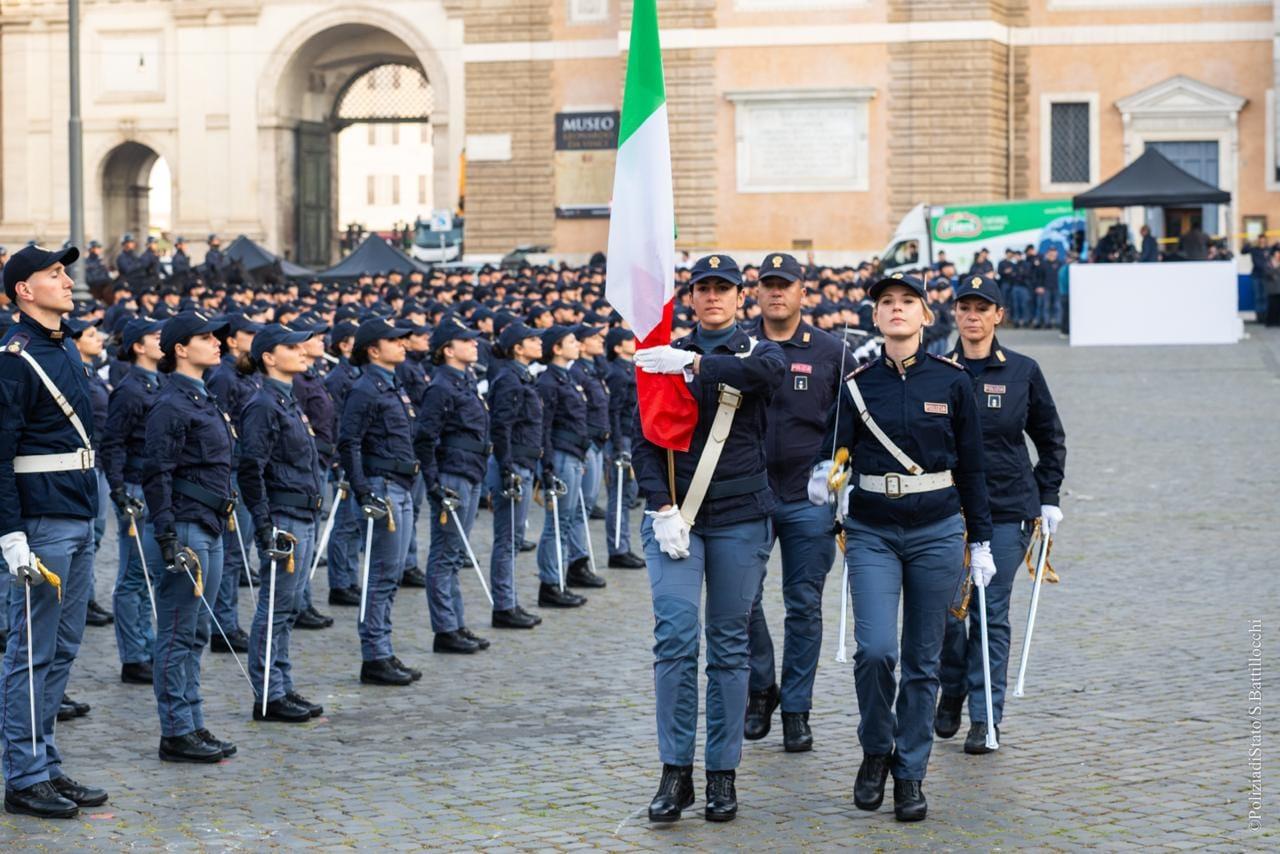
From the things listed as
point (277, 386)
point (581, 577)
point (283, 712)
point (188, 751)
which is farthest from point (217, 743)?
point (581, 577)

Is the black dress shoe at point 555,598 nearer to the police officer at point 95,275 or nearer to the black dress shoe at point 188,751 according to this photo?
the black dress shoe at point 188,751

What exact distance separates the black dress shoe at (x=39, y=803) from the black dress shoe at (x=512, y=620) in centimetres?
447

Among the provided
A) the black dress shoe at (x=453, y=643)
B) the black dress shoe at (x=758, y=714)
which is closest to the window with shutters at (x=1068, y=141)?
the black dress shoe at (x=453, y=643)

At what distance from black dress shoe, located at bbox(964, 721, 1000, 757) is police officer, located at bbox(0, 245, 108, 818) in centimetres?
355

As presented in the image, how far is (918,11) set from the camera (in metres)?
45.5

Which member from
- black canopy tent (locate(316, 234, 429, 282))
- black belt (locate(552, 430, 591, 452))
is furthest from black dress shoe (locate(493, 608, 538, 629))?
black canopy tent (locate(316, 234, 429, 282))

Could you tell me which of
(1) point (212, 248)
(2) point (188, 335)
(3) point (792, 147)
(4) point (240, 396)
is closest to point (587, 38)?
(3) point (792, 147)

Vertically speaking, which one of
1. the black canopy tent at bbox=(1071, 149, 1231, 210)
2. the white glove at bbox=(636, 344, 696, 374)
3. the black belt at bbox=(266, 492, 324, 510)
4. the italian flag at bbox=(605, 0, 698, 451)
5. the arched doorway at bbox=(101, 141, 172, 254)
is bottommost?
the black belt at bbox=(266, 492, 324, 510)

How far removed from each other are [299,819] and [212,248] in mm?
31866

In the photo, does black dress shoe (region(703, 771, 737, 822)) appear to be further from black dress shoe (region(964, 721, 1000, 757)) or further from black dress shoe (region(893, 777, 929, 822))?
black dress shoe (region(964, 721, 1000, 757))

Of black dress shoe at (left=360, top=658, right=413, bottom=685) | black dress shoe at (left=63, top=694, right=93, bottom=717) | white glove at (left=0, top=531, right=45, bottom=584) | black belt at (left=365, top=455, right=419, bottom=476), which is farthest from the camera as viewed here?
black belt at (left=365, top=455, right=419, bottom=476)

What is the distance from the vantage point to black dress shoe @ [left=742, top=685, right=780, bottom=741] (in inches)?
355

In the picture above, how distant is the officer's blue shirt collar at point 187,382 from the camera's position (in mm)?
9039

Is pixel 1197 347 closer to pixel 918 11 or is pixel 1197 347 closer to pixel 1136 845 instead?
pixel 918 11
